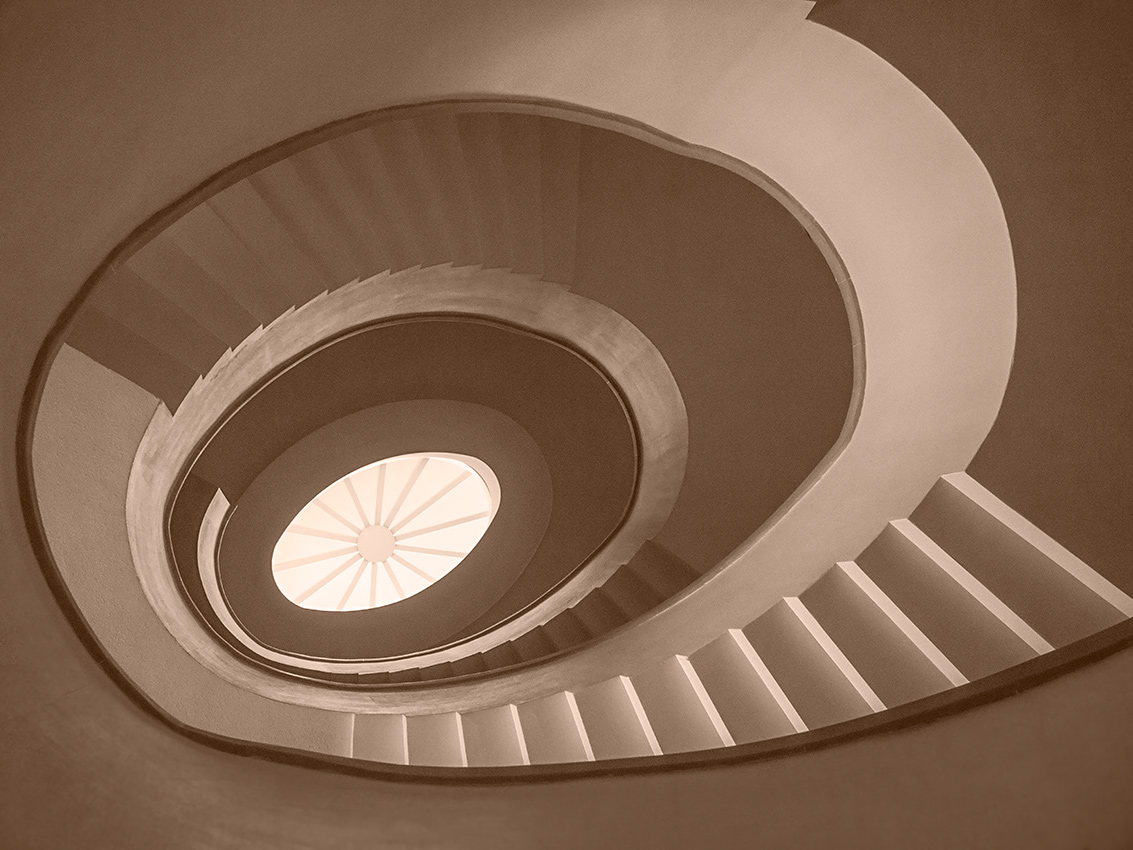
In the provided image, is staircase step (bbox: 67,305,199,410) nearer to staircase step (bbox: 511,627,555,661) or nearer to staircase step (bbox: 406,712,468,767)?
staircase step (bbox: 406,712,468,767)

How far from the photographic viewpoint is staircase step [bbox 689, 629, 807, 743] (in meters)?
3.31

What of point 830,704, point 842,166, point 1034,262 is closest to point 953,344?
point 1034,262

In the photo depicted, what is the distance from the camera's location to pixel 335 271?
16.5 ft

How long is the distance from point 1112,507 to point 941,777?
6.09 feet

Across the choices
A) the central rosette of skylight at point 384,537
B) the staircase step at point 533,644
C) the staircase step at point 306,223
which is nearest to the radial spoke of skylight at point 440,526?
the central rosette of skylight at point 384,537

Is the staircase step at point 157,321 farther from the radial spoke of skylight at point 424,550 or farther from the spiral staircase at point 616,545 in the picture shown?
the radial spoke of skylight at point 424,550

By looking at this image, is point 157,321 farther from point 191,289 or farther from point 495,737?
point 495,737

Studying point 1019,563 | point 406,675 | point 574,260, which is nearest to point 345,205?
point 574,260

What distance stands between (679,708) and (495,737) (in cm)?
109

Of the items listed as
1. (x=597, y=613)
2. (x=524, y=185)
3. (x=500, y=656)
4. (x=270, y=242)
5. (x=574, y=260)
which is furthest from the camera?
(x=500, y=656)

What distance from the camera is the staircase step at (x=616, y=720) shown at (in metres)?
3.63

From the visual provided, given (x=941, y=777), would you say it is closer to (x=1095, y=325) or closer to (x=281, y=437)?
(x=1095, y=325)

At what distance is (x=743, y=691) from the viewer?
11.7 ft

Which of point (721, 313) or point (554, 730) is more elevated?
point (721, 313)
